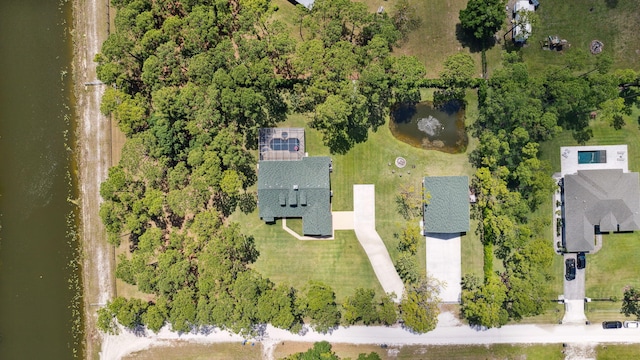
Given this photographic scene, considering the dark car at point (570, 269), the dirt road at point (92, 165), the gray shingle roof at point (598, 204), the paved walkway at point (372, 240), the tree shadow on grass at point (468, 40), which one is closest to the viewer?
the gray shingle roof at point (598, 204)

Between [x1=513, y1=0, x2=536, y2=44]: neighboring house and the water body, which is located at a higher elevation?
[x1=513, y1=0, x2=536, y2=44]: neighboring house

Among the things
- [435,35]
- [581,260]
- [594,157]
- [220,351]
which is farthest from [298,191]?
[594,157]

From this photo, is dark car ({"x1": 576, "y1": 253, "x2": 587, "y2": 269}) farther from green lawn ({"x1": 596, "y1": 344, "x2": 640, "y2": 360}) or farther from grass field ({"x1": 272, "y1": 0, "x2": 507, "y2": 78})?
grass field ({"x1": 272, "y1": 0, "x2": 507, "y2": 78})

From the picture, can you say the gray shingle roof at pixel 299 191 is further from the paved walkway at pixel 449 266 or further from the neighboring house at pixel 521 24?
the neighboring house at pixel 521 24

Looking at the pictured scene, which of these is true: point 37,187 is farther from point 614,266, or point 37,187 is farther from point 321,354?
point 614,266

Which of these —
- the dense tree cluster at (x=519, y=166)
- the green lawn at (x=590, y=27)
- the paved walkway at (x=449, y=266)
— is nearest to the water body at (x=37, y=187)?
the paved walkway at (x=449, y=266)

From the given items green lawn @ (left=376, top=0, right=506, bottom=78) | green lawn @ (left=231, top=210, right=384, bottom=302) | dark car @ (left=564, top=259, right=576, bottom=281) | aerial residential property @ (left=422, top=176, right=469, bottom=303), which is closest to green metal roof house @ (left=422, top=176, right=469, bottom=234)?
aerial residential property @ (left=422, top=176, right=469, bottom=303)
